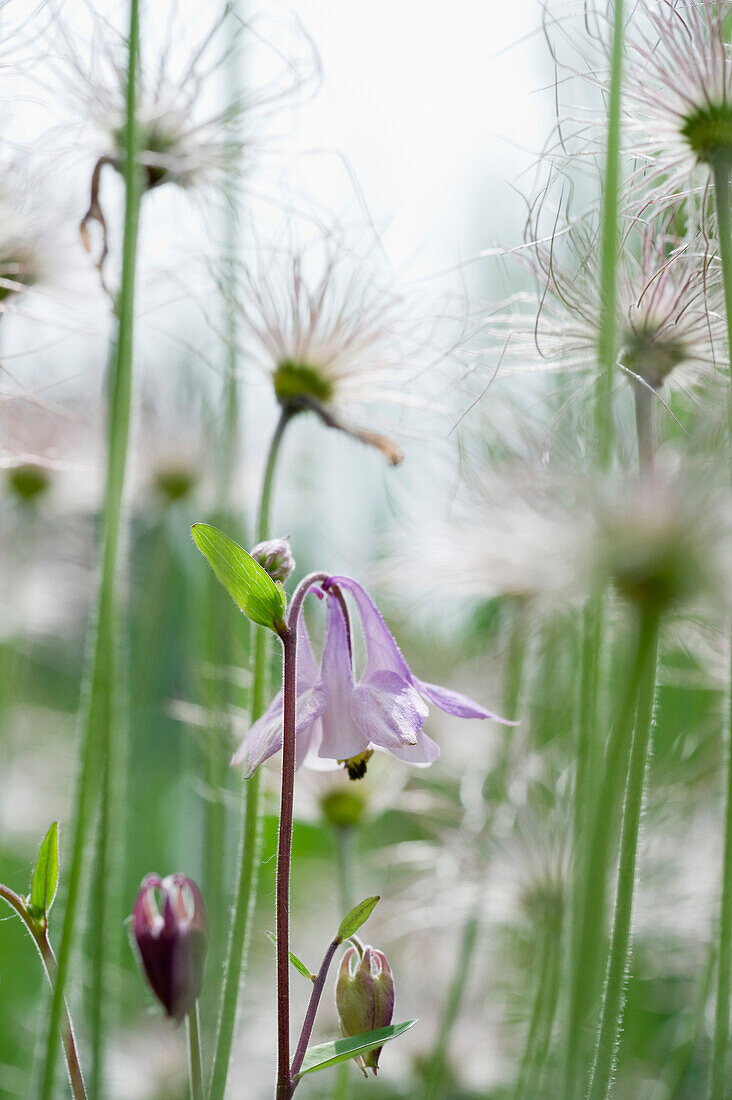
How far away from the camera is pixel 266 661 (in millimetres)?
720

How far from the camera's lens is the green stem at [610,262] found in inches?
19.2

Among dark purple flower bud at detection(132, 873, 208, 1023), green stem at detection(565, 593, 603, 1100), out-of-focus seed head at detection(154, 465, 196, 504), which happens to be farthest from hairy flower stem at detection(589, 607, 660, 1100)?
out-of-focus seed head at detection(154, 465, 196, 504)

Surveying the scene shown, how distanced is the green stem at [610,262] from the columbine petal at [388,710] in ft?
0.55

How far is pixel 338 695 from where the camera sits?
1.90 feet

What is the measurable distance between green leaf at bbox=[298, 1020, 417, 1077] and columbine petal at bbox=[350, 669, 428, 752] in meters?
0.14

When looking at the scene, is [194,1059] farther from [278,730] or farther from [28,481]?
[28,481]

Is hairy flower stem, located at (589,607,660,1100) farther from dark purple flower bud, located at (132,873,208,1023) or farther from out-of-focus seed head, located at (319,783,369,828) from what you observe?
out-of-focus seed head, located at (319,783,369,828)

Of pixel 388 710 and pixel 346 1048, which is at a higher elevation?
pixel 388 710

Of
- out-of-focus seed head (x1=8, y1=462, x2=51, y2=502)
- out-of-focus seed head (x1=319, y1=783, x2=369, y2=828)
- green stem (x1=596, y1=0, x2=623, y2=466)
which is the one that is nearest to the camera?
green stem (x1=596, y1=0, x2=623, y2=466)

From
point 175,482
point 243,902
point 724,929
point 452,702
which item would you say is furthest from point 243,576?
point 175,482

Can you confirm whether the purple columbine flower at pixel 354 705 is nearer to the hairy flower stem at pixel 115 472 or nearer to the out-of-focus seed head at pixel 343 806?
the hairy flower stem at pixel 115 472

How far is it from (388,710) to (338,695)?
0.11 ft

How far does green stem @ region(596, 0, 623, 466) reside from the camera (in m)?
0.49

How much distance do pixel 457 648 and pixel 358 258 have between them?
0.96m
